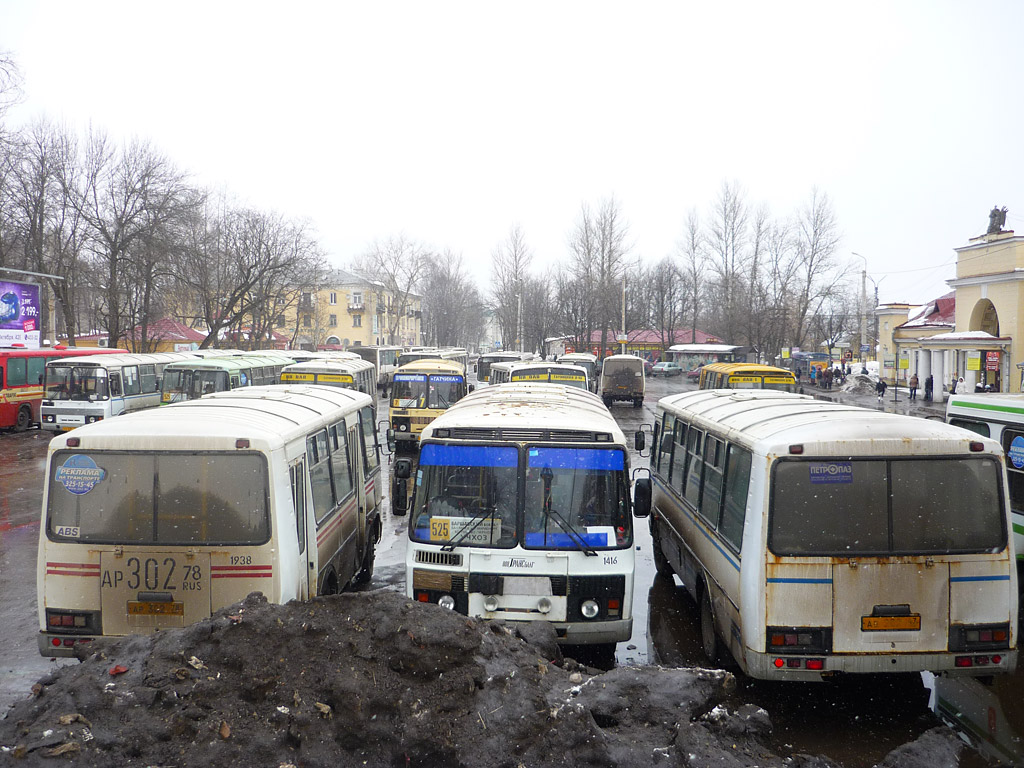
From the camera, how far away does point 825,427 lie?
571cm

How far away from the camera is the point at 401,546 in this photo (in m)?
11.5

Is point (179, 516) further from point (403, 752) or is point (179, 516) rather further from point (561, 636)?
point (561, 636)

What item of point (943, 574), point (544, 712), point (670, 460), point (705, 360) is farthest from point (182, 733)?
point (705, 360)

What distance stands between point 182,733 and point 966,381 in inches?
1507

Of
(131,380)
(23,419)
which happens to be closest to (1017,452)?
(131,380)

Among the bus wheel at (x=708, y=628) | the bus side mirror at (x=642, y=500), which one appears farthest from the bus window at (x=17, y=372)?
the bus wheel at (x=708, y=628)

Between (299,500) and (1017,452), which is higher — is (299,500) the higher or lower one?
the lower one

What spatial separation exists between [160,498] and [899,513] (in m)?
5.69

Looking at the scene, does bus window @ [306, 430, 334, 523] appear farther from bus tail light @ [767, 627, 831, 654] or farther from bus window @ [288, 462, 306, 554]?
bus tail light @ [767, 627, 831, 654]

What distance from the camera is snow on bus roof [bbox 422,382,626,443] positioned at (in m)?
6.46

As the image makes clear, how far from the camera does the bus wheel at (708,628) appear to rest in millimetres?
6684

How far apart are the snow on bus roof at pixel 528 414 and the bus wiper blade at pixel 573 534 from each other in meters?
0.76

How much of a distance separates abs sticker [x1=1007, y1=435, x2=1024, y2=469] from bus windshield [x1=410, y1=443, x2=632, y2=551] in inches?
197

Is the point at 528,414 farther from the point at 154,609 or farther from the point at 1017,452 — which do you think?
the point at 1017,452
